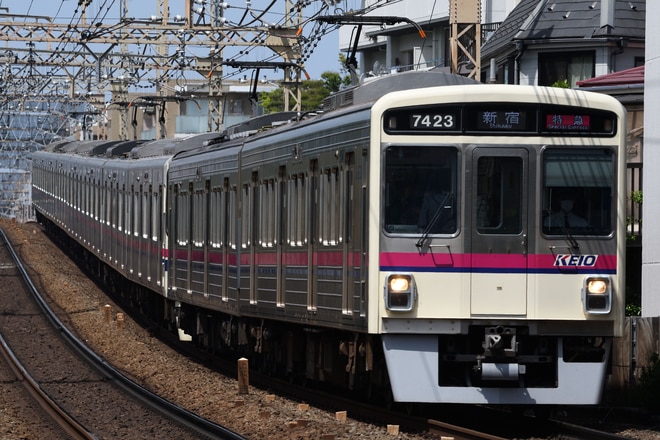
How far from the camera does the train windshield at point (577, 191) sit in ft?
33.7

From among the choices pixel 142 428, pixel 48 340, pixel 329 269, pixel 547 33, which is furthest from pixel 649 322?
pixel 547 33

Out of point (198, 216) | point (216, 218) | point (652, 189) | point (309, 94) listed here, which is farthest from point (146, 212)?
point (309, 94)

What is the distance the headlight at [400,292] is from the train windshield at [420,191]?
353mm

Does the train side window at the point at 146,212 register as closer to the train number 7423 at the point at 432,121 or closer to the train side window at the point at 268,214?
the train side window at the point at 268,214

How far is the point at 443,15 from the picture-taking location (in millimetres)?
39812

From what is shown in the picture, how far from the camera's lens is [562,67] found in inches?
1160

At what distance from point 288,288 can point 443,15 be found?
91.4ft

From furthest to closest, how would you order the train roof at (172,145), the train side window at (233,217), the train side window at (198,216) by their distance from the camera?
the train roof at (172,145) → the train side window at (198,216) → the train side window at (233,217)

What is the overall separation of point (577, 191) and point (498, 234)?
684 mm

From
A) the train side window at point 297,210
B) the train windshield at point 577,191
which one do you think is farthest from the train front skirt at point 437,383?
the train side window at point 297,210

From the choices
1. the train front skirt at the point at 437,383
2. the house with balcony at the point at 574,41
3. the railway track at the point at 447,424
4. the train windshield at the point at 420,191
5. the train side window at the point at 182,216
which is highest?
the house with balcony at the point at 574,41

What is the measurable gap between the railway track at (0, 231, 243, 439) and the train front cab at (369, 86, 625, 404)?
5.70 ft

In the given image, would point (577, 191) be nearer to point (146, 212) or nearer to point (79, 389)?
point (79, 389)

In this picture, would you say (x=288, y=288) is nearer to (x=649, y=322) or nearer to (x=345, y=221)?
(x=345, y=221)
